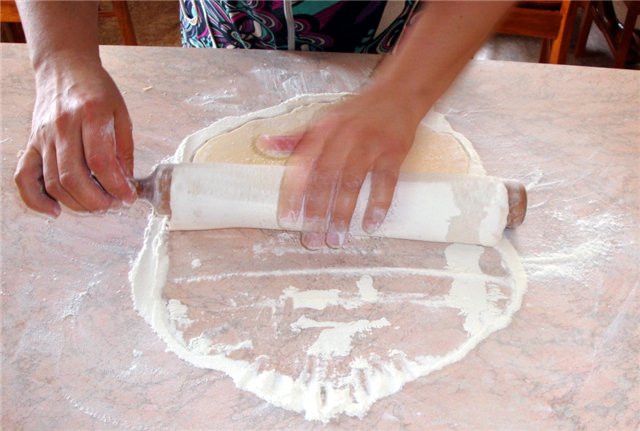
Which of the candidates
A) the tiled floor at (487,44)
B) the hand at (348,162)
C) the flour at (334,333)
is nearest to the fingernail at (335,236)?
the hand at (348,162)

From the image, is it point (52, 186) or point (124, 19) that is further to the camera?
point (124, 19)

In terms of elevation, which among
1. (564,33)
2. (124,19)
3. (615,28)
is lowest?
(615,28)

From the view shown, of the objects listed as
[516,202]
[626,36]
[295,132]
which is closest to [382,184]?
[516,202]

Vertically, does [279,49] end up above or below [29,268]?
above

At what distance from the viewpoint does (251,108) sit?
4.58 feet

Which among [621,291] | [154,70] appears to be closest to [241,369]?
[621,291]

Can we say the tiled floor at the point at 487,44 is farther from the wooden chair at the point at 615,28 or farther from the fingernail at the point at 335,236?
the fingernail at the point at 335,236

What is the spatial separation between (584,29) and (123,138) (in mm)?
2795

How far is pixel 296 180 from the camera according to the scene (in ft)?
3.20

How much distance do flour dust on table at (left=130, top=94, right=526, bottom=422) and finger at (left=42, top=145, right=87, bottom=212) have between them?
0.57 ft

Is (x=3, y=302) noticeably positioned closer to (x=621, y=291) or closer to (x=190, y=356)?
(x=190, y=356)

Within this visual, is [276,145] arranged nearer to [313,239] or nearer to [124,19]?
[313,239]

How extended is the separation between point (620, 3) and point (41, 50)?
3.30m

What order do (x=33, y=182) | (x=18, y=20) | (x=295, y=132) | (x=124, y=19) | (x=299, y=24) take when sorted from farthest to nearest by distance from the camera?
(x=124, y=19)
(x=18, y=20)
(x=299, y=24)
(x=295, y=132)
(x=33, y=182)
